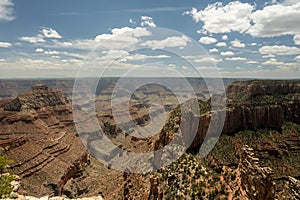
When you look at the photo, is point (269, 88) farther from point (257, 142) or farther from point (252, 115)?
point (257, 142)

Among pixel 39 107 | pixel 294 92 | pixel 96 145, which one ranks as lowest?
pixel 96 145

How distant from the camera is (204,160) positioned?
37.1m

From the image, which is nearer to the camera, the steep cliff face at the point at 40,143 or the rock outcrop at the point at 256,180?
the rock outcrop at the point at 256,180

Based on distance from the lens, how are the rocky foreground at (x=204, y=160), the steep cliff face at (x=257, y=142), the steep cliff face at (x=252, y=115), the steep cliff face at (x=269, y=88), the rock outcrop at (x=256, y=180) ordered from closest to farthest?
1. the rock outcrop at (x=256, y=180)
2. the steep cliff face at (x=257, y=142)
3. the rocky foreground at (x=204, y=160)
4. the steep cliff face at (x=252, y=115)
5. the steep cliff face at (x=269, y=88)

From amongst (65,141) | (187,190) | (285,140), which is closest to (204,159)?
(187,190)

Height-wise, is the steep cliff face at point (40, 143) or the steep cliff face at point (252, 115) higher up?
the steep cliff face at point (252, 115)

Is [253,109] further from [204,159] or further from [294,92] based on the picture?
[294,92]

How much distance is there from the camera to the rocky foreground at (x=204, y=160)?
1164 inches

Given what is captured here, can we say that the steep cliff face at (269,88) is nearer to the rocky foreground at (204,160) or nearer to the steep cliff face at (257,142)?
the rocky foreground at (204,160)

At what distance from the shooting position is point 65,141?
298 feet

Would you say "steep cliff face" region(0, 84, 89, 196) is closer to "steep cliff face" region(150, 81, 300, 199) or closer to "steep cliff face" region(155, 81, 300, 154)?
"steep cliff face" region(155, 81, 300, 154)

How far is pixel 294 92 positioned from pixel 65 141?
75347mm

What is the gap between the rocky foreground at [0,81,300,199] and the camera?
97.0ft

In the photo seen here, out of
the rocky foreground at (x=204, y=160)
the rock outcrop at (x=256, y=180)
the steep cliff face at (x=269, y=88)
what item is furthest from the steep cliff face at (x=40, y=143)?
the steep cliff face at (x=269, y=88)
